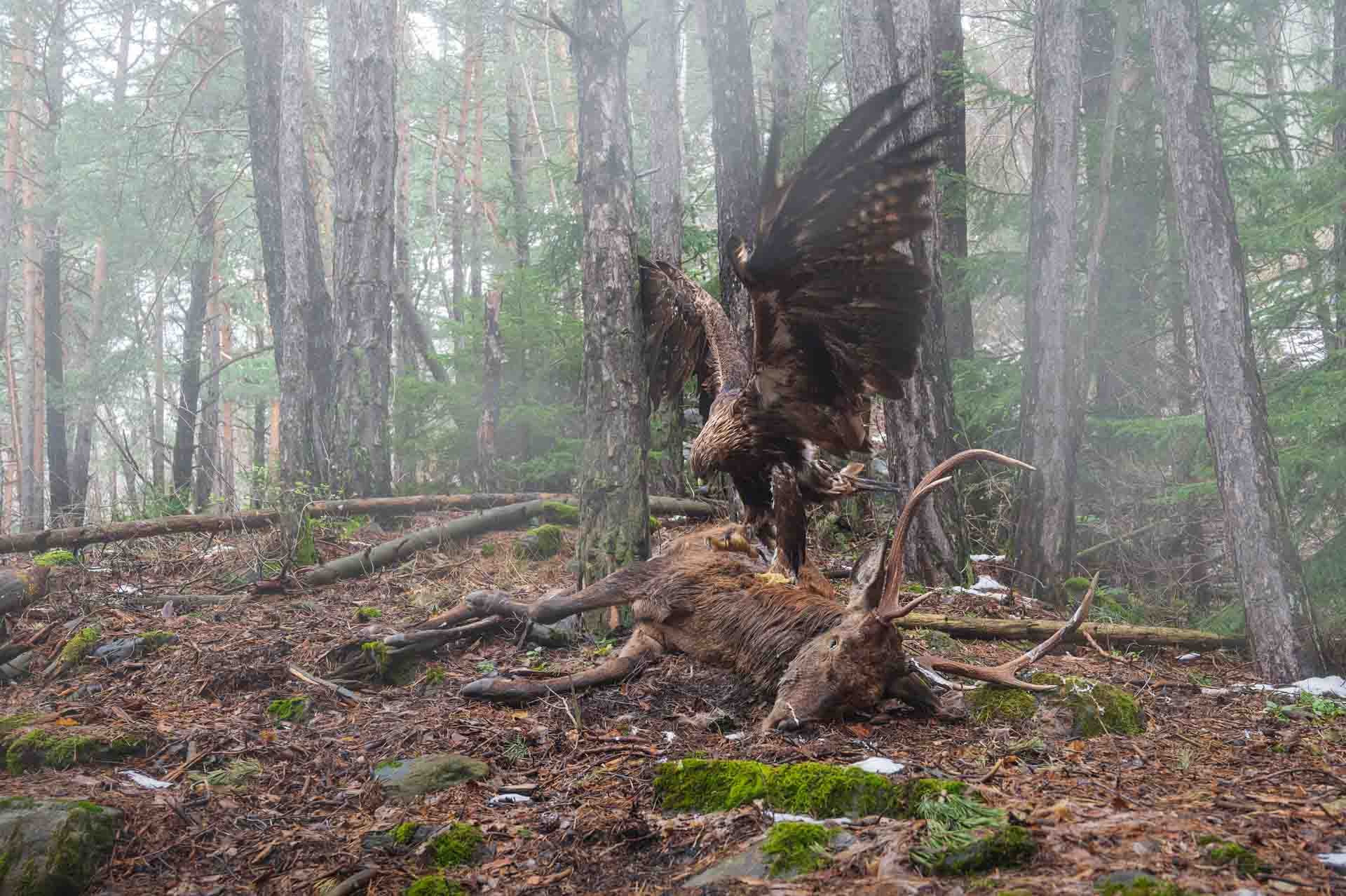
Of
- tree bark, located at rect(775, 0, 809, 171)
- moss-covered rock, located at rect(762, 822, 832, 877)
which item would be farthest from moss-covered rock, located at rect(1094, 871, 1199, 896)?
tree bark, located at rect(775, 0, 809, 171)

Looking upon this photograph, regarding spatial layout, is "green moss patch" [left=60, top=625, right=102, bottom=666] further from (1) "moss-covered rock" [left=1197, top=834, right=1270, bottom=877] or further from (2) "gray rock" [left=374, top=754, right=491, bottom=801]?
(1) "moss-covered rock" [left=1197, top=834, right=1270, bottom=877]

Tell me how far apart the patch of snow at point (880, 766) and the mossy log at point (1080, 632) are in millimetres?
2231

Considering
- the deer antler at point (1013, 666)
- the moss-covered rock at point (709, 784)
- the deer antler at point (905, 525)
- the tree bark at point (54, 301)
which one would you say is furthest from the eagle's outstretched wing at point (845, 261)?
the tree bark at point (54, 301)

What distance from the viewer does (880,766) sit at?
354 centimetres

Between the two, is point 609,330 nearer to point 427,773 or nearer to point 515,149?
point 427,773

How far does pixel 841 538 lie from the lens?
966cm

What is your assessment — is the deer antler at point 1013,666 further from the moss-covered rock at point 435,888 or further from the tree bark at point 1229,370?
the moss-covered rock at point 435,888

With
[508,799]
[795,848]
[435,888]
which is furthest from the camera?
[508,799]

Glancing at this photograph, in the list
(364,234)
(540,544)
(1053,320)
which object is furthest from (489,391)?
(1053,320)

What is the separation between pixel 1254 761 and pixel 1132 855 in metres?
1.77

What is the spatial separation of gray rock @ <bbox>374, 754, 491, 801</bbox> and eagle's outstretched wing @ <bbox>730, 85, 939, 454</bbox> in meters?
2.85

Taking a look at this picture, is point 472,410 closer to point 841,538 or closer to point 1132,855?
point 841,538

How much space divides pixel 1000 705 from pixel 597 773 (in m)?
1.99

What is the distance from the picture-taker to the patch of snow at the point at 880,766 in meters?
3.46
